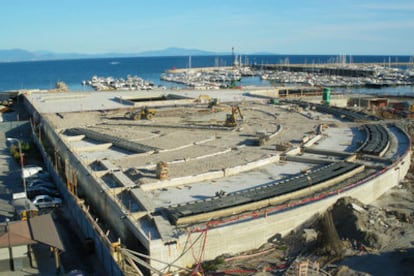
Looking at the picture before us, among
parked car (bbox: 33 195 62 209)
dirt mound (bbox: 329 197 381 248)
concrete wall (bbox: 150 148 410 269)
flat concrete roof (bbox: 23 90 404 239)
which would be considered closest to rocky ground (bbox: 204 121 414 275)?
dirt mound (bbox: 329 197 381 248)

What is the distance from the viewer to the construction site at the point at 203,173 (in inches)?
544

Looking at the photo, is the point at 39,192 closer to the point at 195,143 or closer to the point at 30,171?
the point at 30,171

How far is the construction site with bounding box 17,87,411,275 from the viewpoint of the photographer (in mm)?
13820

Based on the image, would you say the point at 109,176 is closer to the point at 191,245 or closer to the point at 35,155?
the point at 191,245

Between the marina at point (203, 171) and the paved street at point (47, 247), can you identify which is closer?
the paved street at point (47, 247)

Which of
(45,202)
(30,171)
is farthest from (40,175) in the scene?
(45,202)

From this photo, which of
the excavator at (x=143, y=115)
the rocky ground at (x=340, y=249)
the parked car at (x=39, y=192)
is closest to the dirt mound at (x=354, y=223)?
the rocky ground at (x=340, y=249)

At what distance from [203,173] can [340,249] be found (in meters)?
7.37

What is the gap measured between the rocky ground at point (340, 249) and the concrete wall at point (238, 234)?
0.25 meters

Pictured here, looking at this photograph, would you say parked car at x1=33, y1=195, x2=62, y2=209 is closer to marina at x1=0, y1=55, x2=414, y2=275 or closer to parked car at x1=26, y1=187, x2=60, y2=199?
marina at x1=0, y1=55, x2=414, y2=275

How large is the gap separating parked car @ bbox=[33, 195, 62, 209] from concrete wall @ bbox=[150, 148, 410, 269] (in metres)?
8.73

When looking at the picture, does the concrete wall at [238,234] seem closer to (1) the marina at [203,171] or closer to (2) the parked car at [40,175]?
(1) the marina at [203,171]

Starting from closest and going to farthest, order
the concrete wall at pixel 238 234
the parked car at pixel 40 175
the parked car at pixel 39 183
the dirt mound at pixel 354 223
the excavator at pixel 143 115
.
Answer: the concrete wall at pixel 238 234 < the dirt mound at pixel 354 223 < the parked car at pixel 39 183 < the parked car at pixel 40 175 < the excavator at pixel 143 115

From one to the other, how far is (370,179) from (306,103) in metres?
24.4
